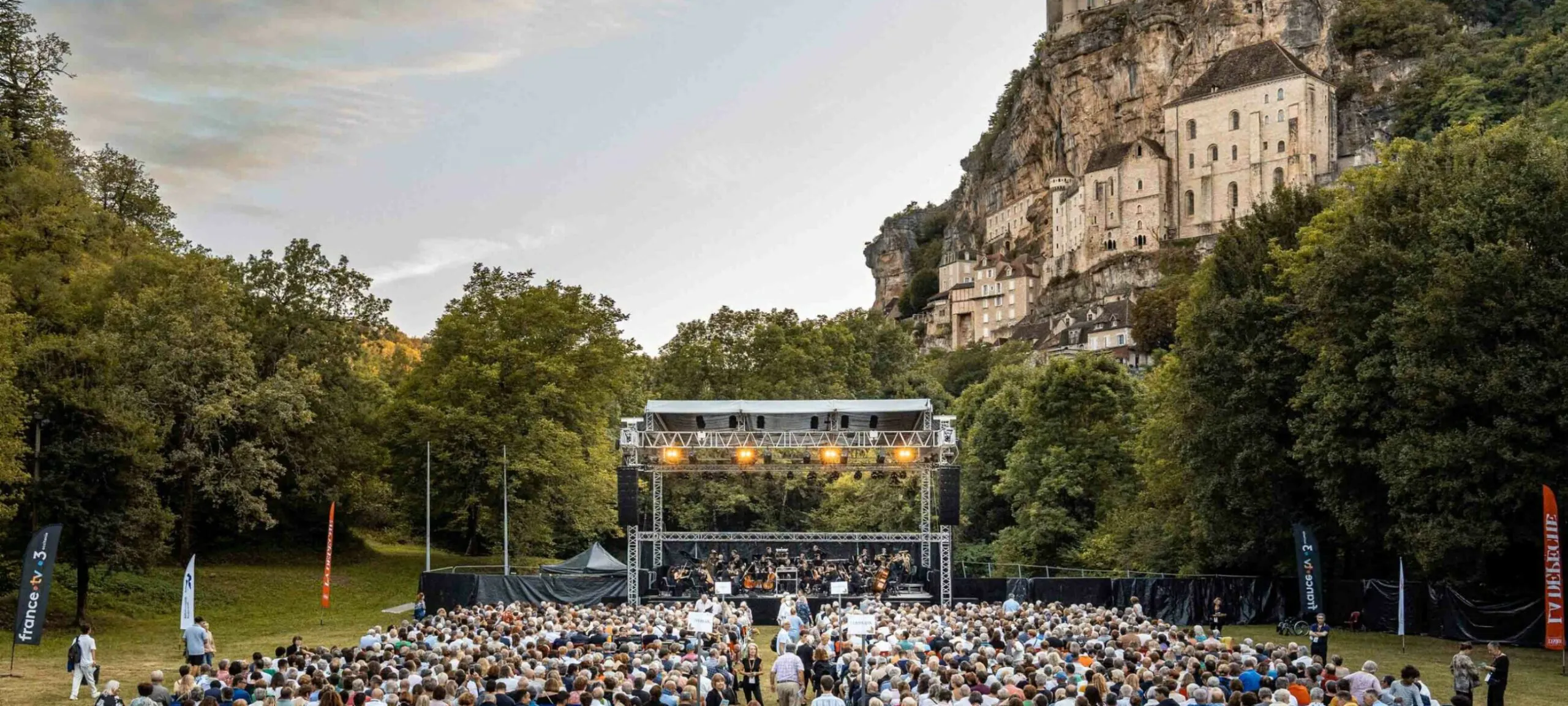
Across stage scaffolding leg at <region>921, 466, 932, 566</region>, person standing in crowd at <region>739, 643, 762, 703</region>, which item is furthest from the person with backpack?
stage scaffolding leg at <region>921, 466, 932, 566</region>

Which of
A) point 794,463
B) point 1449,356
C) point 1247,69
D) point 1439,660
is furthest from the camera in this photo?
point 1247,69

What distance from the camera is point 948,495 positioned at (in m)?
31.8

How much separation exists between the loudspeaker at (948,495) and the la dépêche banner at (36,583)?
18.0m

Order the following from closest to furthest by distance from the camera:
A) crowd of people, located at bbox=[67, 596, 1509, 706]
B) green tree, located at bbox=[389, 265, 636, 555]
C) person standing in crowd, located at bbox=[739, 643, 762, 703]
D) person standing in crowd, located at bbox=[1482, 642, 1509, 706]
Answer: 1. crowd of people, located at bbox=[67, 596, 1509, 706]
2. person standing in crowd, located at bbox=[1482, 642, 1509, 706]
3. person standing in crowd, located at bbox=[739, 643, 762, 703]
4. green tree, located at bbox=[389, 265, 636, 555]

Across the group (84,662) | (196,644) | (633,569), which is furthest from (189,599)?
(633,569)

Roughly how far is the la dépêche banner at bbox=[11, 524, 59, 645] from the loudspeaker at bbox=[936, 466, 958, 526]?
18029 millimetres

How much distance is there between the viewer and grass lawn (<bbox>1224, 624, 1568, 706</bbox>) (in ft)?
64.0

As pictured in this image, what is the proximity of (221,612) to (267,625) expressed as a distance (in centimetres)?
238

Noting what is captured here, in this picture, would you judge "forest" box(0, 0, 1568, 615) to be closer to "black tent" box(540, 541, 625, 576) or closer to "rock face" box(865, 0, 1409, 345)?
"black tent" box(540, 541, 625, 576)

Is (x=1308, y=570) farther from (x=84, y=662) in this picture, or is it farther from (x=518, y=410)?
(x=518, y=410)

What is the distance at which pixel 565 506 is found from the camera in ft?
150

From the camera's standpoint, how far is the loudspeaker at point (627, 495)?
32.1 m

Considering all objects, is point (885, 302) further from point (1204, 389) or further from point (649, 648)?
point (649, 648)

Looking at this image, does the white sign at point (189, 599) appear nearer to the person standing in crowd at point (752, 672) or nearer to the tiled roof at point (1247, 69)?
the person standing in crowd at point (752, 672)
